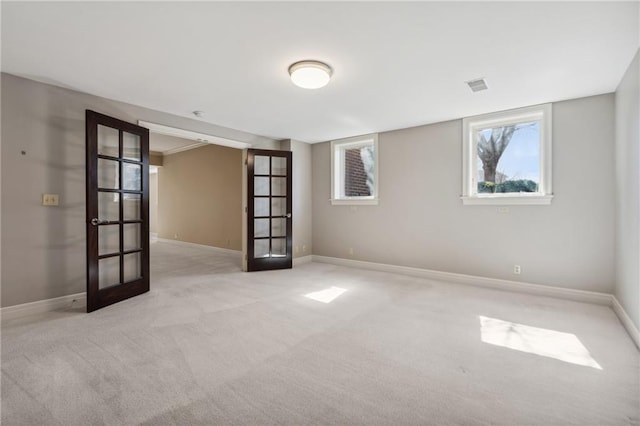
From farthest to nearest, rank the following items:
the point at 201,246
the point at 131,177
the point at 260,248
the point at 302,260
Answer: the point at 201,246 < the point at 302,260 < the point at 260,248 < the point at 131,177

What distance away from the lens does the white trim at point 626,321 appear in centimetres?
239

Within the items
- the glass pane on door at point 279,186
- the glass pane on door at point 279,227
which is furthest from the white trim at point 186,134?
the glass pane on door at point 279,227

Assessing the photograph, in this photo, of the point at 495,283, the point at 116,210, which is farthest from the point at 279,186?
the point at 495,283

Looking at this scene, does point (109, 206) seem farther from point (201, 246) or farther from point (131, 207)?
point (201, 246)

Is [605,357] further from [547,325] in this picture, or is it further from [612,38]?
[612,38]

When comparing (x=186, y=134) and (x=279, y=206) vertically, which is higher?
(x=186, y=134)

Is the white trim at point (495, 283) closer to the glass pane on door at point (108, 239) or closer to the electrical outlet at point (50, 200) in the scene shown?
the glass pane on door at point (108, 239)

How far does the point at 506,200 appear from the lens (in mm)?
3910

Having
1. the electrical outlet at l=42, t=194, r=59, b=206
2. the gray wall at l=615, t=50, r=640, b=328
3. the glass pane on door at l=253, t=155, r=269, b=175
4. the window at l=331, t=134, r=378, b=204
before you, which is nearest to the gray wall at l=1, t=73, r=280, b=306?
the electrical outlet at l=42, t=194, r=59, b=206

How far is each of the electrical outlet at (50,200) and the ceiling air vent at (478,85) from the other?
15.1 feet

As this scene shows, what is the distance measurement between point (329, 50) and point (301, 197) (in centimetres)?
364

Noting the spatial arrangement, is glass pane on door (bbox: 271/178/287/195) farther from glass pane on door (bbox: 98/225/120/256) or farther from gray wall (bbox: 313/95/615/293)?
glass pane on door (bbox: 98/225/120/256)

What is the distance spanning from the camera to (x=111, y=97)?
3461 mm

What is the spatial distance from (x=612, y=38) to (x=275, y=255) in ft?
16.0
